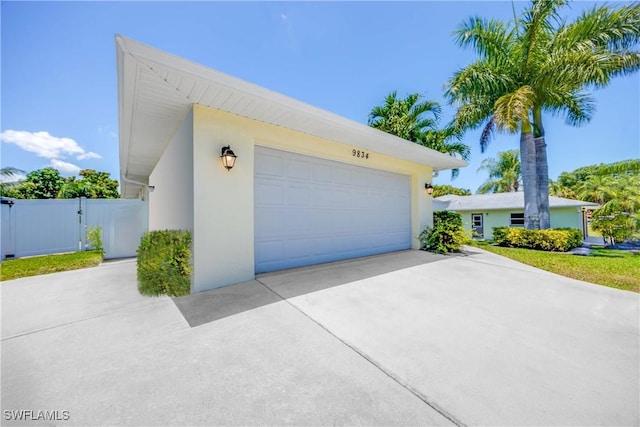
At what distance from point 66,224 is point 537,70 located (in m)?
17.6

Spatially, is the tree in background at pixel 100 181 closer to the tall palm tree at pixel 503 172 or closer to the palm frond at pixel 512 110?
the palm frond at pixel 512 110

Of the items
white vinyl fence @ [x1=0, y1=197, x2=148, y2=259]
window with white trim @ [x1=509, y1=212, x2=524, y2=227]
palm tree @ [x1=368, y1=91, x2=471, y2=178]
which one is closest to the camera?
white vinyl fence @ [x1=0, y1=197, x2=148, y2=259]

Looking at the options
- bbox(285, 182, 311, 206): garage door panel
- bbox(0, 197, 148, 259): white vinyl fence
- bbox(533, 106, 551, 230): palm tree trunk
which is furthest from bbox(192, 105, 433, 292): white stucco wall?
bbox(533, 106, 551, 230): palm tree trunk

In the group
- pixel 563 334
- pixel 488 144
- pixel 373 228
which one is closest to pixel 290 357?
pixel 563 334

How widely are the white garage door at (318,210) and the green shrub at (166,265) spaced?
1280mm

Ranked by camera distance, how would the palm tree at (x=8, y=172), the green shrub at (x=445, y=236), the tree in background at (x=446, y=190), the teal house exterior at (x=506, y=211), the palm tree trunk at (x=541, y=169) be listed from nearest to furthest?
the green shrub at (x=445, y=236), the palm tree trunk at (x=541, y=169), the palm tree at (x=8, y=172), the teal house exterior at (x=506, y=211), the tree in background at (x=446, y=190)

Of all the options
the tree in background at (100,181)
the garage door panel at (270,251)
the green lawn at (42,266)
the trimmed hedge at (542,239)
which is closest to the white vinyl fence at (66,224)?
the green lawn at (42,266)

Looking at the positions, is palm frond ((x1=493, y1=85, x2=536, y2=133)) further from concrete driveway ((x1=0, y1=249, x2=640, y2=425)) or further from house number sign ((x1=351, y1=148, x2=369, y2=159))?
concrete driveway ((x1=0, y1=249, x2=640, y2=425))

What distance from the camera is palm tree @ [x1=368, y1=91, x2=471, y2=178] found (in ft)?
35.8

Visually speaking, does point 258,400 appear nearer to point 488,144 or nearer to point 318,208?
point 318,208

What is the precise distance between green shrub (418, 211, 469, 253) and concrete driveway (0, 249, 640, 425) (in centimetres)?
357

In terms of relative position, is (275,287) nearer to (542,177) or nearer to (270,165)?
(270,165)

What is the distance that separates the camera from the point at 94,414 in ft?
4.98

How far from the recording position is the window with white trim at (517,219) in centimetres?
1614
